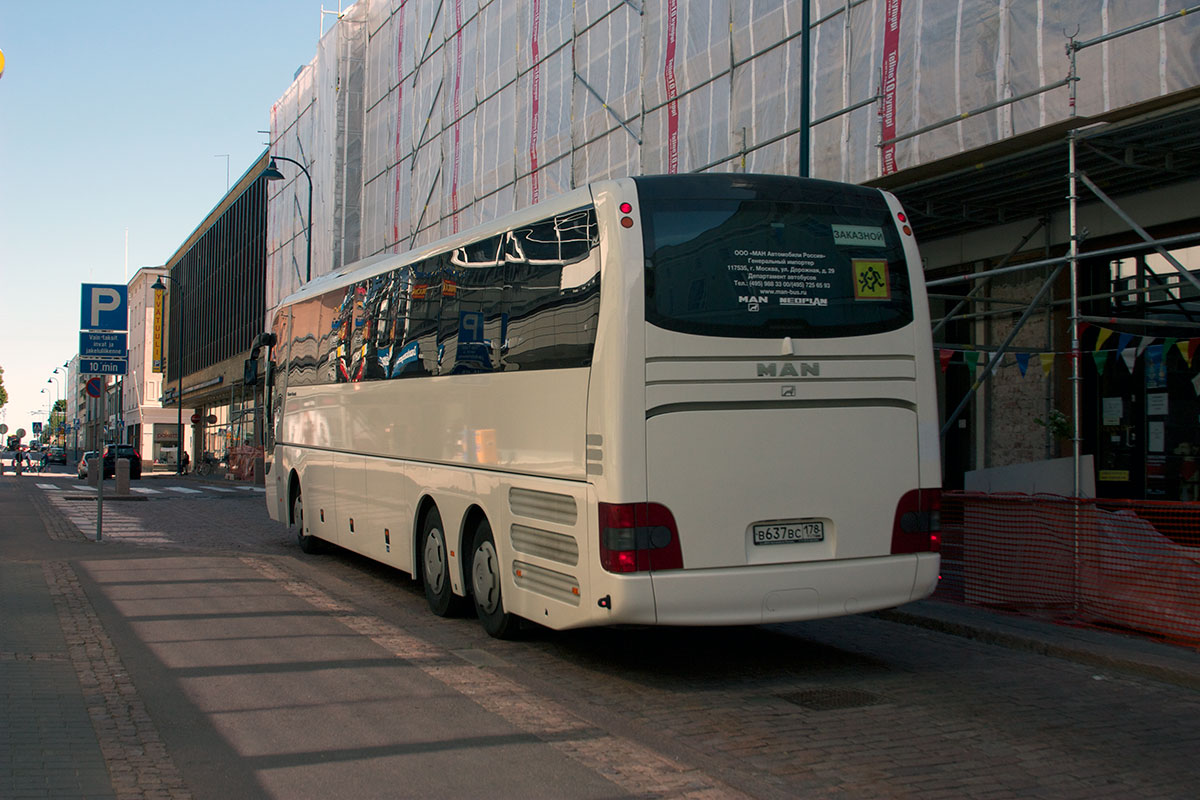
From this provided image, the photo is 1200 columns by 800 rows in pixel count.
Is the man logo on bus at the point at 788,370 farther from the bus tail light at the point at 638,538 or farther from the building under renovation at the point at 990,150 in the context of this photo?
the building under renovation at the point at 990,150

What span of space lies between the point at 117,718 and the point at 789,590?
13.2 ft

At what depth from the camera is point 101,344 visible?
18.4 metres

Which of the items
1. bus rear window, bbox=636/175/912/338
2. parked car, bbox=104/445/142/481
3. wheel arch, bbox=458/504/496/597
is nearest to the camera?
bus rear window, bbox=636/175/912/338

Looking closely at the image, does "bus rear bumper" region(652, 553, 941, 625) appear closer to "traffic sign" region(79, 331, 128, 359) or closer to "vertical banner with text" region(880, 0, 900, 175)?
"vertical banner with text" region(880, 0, 900, 175)

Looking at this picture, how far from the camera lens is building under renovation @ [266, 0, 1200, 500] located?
1224cm

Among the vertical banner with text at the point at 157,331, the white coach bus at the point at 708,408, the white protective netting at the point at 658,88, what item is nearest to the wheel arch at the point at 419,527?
the white coach bus at the point at 708,408

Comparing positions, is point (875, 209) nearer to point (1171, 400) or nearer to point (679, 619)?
point (679, 619)

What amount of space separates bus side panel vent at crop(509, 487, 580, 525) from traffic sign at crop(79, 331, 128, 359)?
12.2 metres

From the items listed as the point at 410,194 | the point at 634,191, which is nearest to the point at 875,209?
the point at 634,191

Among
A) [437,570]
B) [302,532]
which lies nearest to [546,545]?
[437,570]

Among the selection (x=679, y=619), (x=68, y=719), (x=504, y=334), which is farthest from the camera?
(x=504, y=334)

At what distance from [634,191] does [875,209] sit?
1.77m

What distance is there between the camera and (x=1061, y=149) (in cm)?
1262

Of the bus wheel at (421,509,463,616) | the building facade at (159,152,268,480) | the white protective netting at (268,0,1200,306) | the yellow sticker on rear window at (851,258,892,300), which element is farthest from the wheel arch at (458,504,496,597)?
the building facade at (159,152,268,480)
